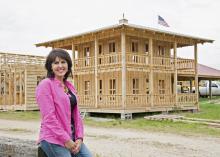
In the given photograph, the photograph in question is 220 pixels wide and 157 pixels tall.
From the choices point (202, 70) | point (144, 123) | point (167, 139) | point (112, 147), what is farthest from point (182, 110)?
point (202, 70)

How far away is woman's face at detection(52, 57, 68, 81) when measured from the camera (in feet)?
14.2

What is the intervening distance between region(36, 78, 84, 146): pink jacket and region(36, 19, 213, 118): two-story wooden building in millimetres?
17930

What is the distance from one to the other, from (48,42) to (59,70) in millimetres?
25307

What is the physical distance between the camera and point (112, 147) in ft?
39.0

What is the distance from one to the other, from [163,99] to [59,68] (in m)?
21.9

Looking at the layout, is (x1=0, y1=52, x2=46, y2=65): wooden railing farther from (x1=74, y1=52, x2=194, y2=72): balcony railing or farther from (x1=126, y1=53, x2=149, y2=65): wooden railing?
(x1=126, y1=53, x2=149, y2=65): wooden railing

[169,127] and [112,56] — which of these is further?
[112,56]

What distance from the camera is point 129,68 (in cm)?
2345

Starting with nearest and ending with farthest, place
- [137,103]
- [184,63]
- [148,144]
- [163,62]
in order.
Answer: [148,144] < [137,103] < [163,62] < [184,63]

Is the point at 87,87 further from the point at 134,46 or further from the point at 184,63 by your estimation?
the point at 184,63

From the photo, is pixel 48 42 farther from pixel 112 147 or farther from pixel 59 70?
pixel 59 70

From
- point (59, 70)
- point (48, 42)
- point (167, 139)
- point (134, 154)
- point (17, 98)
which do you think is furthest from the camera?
point (17, 98)

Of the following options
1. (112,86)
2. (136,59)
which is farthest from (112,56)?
(112,86)

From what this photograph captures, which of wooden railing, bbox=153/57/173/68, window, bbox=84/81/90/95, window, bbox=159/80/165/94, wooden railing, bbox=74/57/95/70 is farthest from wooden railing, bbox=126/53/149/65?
window, bbox=84/81/90/95
